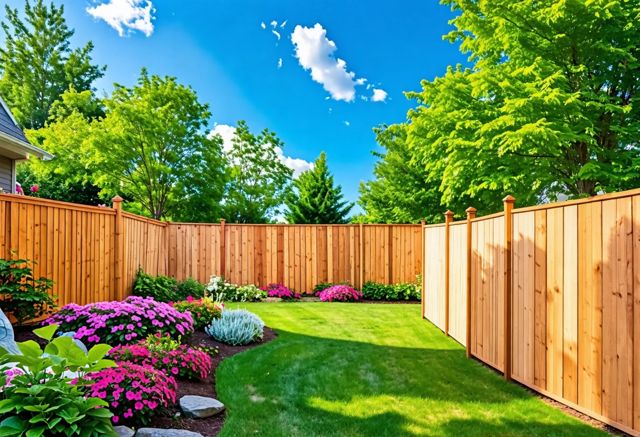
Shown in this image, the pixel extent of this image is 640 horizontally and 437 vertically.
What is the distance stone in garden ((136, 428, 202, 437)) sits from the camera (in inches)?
95.4

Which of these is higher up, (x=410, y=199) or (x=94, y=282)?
(x=410, y=199)

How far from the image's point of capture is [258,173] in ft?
59.5

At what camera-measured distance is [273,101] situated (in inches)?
543

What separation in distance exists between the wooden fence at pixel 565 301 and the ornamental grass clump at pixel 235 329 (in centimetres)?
282

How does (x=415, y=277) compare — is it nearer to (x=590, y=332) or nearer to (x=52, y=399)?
(x=590, y=332)

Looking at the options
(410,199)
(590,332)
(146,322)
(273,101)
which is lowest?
(146,322)

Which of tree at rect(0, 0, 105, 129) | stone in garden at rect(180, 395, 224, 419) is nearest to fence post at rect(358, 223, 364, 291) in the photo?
stone in garden at rect(180, 395, 224, 419)

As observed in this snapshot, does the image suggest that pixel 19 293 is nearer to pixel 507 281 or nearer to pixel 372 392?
pixel 372 392

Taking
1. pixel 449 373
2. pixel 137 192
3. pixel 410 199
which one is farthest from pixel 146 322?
pixel 410 199

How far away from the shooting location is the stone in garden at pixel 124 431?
2.35 metres

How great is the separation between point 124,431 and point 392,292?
7.66 meters

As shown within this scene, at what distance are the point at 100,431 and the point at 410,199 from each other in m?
14.3

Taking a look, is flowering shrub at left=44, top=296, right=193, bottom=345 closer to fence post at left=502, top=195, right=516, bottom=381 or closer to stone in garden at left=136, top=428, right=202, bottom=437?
stone in garden at left=136, top=428, right=202, bottom=437

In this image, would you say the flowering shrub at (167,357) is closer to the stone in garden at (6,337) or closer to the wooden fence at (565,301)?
the stone in garden at (6,337)
